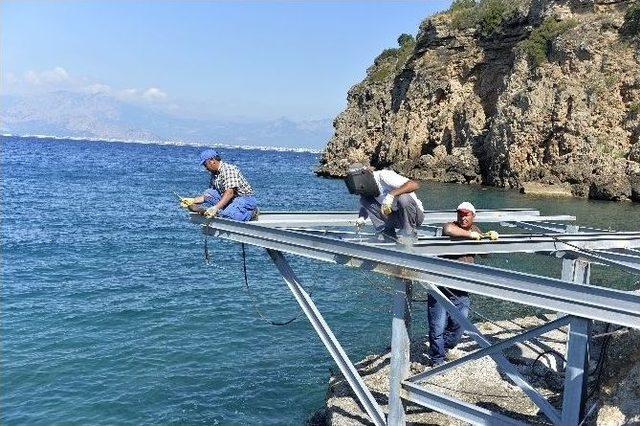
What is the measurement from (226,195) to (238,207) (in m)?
0.26

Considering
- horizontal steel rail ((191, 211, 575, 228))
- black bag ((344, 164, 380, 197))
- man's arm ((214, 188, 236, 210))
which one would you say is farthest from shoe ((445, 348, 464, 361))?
man's arm ((214, 188, 236, 210))

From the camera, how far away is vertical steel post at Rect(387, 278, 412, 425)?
7.00 metres

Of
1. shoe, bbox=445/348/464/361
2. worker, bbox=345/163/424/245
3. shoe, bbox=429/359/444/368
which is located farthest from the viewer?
shoe, bbox=445/348/464/361

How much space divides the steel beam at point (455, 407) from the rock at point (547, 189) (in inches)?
1812

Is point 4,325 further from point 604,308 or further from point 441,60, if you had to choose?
point 441,60

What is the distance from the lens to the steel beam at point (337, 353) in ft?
24.4

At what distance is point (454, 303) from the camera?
9227 mm

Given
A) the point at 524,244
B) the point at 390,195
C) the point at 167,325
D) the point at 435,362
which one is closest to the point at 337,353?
the point at 390,195

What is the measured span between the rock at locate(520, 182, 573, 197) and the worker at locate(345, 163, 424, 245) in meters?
44.9

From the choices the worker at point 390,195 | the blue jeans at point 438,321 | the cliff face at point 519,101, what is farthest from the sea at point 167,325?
the cliff face at point 519,101

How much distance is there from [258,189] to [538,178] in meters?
27.0

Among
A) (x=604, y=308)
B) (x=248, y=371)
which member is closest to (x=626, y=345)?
(x=604, y=308)

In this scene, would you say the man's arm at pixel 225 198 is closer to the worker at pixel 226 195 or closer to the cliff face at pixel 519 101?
the worker at pixel 226 195

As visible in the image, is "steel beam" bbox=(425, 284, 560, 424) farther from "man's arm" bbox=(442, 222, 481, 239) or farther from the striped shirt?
the striped shirt
